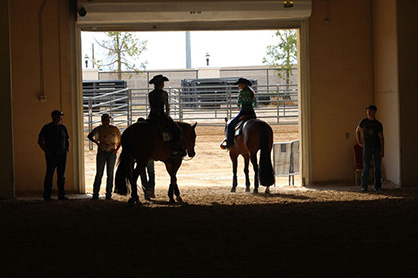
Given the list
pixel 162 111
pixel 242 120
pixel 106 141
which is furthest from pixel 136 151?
pixel 242 120

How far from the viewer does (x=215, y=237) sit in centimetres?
821

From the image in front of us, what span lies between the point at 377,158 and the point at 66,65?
6587mm

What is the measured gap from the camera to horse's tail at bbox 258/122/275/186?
1322 cm

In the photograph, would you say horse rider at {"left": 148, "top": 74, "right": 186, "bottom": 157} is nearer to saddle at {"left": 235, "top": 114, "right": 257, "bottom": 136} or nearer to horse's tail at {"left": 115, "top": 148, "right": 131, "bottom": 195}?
horse's tail at {"left": 115, "top": 148, "right": 131, "bottom": 195}

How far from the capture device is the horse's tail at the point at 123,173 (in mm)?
10977

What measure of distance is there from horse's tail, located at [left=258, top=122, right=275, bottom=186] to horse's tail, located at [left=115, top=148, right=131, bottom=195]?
3.06 m

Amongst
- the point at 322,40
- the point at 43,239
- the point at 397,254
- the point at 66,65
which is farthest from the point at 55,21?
the point at 397,254

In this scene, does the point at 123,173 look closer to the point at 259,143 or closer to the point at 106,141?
the point at 106,141

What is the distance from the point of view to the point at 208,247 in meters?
7.66

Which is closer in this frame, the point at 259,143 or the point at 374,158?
the point at 374,158

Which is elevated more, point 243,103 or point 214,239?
point 243,103

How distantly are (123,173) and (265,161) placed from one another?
324 cm

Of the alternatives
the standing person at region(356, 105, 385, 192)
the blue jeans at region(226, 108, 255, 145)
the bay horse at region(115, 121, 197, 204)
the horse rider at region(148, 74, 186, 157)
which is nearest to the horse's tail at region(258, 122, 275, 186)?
the blue jeans at region(226, 108, 255, 145)

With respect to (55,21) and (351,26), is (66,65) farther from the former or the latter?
(351,26)
